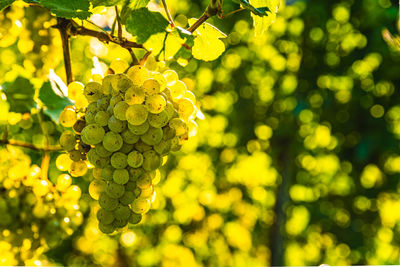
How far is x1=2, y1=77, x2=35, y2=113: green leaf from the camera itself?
0.88 meters

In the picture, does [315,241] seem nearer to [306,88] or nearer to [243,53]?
[306,88]

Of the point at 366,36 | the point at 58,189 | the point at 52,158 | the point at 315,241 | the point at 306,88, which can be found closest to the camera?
the point at 58,189

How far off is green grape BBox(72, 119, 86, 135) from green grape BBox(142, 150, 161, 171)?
4.5 inches

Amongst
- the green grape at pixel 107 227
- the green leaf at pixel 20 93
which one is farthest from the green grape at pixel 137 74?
the green leaf at pixel 20 93

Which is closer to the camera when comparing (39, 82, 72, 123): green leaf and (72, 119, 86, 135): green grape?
(72, 119, 86, 135): green grape

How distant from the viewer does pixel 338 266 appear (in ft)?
8.41

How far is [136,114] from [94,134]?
0.07m

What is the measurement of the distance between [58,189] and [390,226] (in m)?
2.44

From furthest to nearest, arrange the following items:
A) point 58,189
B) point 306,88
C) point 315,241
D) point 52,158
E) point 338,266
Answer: point 315,241, point 338,266, point 306,88, point 52,158, point 58,189

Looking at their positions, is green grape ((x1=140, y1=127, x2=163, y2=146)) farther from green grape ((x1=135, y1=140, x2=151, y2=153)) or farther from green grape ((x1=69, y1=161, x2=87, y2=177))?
green grape ((x1=69, y1=161, x2=87, y2=177))

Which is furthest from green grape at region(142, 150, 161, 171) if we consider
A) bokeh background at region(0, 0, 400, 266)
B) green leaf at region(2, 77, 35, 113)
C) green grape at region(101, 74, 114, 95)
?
bokeh background at region(0, 0, 400, 266)

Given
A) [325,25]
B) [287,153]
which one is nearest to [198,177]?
[287,153]

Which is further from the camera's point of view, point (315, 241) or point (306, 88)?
point (315, 241)

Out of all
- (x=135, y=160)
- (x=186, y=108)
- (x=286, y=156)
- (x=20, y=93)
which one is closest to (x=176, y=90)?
(x=186, y=108)
